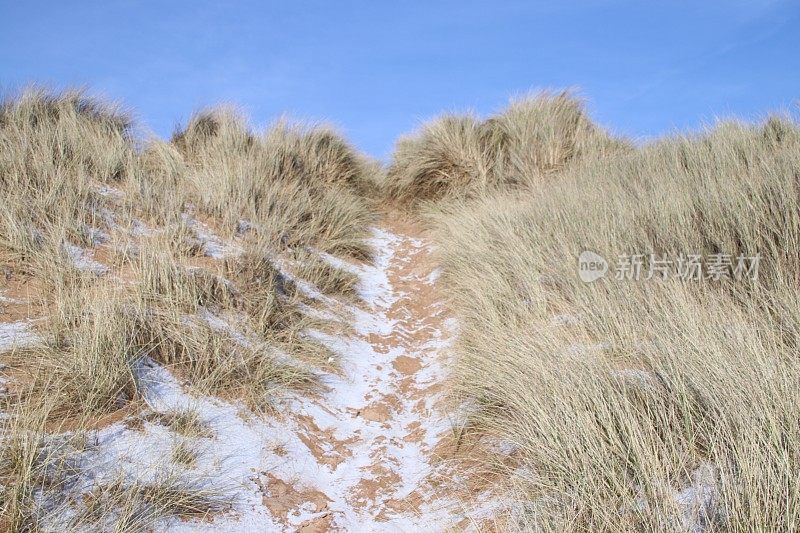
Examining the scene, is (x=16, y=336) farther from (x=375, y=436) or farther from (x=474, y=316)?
(x=474, y=316)

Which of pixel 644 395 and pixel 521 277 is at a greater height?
pixel 521 277

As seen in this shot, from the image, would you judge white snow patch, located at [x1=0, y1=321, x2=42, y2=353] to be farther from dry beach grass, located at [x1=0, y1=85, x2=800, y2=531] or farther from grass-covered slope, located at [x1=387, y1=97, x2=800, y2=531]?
grass-covered slope, located at [x1=387, y1=97, x2=800, y2=531]

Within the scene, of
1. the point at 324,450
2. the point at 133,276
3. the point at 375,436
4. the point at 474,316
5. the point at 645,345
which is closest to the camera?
the point at 645,345

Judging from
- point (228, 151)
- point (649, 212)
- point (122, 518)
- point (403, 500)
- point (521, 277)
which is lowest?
point (403, 500)

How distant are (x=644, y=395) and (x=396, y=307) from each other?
11.1 ft

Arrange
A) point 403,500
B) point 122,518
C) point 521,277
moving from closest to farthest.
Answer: point 122,518 < point 403,500 < point 521,277

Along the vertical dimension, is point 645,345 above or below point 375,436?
above

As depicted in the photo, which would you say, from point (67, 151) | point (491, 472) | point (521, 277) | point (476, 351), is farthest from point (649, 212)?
point (67, 151)

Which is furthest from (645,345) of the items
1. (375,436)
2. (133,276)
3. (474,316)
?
(133,276)

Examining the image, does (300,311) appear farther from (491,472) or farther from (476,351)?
(491,472)

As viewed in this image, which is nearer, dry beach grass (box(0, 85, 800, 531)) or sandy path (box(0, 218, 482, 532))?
dry beach grass (box(0, 85, 800, 531))

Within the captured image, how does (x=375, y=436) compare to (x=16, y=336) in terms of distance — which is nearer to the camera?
(x=16, y=336)

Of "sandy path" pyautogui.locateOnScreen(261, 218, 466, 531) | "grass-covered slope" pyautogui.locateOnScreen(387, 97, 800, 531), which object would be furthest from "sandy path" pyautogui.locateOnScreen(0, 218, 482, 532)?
"grass-covered slope" pyautogui.locateOnScreen(387, 97, 800, 531)

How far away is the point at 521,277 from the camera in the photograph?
423cm
